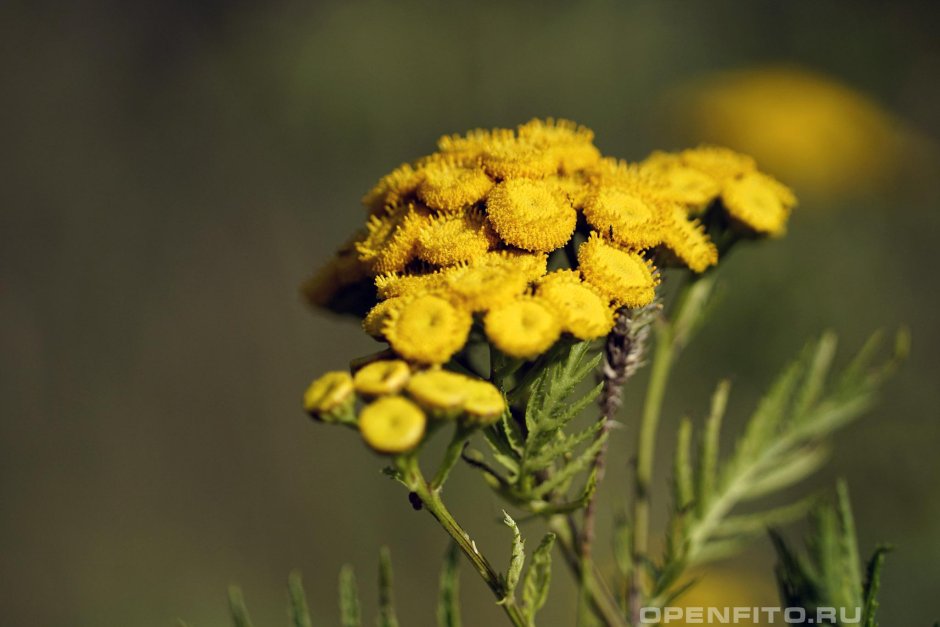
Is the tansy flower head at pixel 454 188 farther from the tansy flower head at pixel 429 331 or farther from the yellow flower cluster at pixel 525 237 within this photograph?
the tansy flower head at pixel 429 331

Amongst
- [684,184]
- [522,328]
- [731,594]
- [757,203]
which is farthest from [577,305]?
[731,594]

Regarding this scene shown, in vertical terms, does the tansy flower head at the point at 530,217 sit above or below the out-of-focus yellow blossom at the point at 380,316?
above

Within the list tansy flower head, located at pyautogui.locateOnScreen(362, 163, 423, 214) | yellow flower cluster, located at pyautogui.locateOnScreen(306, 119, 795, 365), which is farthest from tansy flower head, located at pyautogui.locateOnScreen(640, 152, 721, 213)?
tansy flower head, located at pyautogui.locateOnScreen(362, 163, 423, 214)

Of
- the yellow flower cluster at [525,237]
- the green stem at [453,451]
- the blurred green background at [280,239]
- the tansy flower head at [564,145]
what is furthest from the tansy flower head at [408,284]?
the blurred green background at [280,239]

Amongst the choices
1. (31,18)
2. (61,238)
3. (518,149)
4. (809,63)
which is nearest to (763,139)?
(809,63)

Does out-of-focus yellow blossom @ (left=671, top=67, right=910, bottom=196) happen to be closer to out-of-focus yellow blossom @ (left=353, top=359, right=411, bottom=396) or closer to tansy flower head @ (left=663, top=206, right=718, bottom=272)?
tansy flower head @ (left=663, top=206, right=718, bottom=272)

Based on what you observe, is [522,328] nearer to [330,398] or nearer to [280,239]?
[330,398]

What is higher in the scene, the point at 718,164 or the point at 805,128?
the point at 805,128
